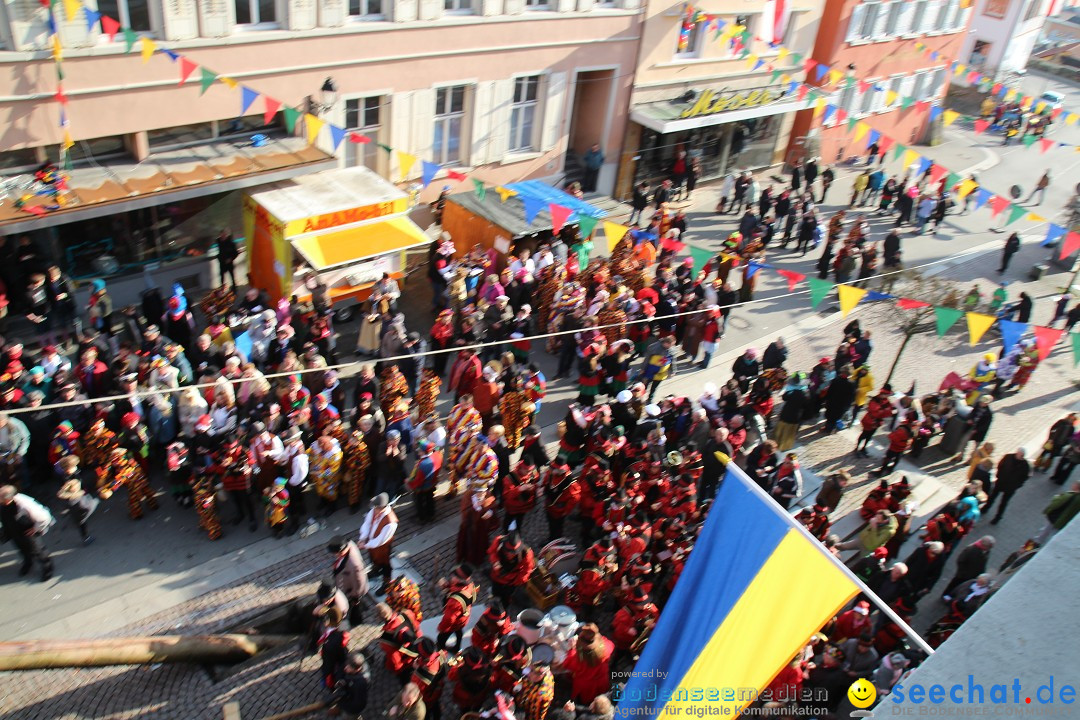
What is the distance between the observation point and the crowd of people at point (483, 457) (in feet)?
26.6

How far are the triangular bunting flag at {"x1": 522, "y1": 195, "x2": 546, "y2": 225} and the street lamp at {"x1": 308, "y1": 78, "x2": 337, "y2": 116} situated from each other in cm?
414

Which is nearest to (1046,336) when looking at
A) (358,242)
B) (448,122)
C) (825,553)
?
(825,553)

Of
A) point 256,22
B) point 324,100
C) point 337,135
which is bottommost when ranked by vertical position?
point 337,135

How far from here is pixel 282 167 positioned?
48.2 ft

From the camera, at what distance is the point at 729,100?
22.9 metres

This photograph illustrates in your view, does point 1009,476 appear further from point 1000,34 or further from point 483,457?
point 1000,34

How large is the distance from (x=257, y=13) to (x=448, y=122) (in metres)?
4.76

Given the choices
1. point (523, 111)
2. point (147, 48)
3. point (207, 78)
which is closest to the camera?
point (147, 48)

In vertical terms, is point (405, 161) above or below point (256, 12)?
below

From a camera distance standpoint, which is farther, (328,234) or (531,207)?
(531,207)

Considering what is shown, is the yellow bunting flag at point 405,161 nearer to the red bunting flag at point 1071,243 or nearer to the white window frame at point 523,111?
the white window frame at point 523,111

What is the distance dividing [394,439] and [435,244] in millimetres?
6251

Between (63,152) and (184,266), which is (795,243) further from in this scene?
(63,152)

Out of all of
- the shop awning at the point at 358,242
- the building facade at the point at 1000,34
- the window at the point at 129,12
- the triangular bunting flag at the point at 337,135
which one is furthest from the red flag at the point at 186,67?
the building facade at the point at 1000,34
